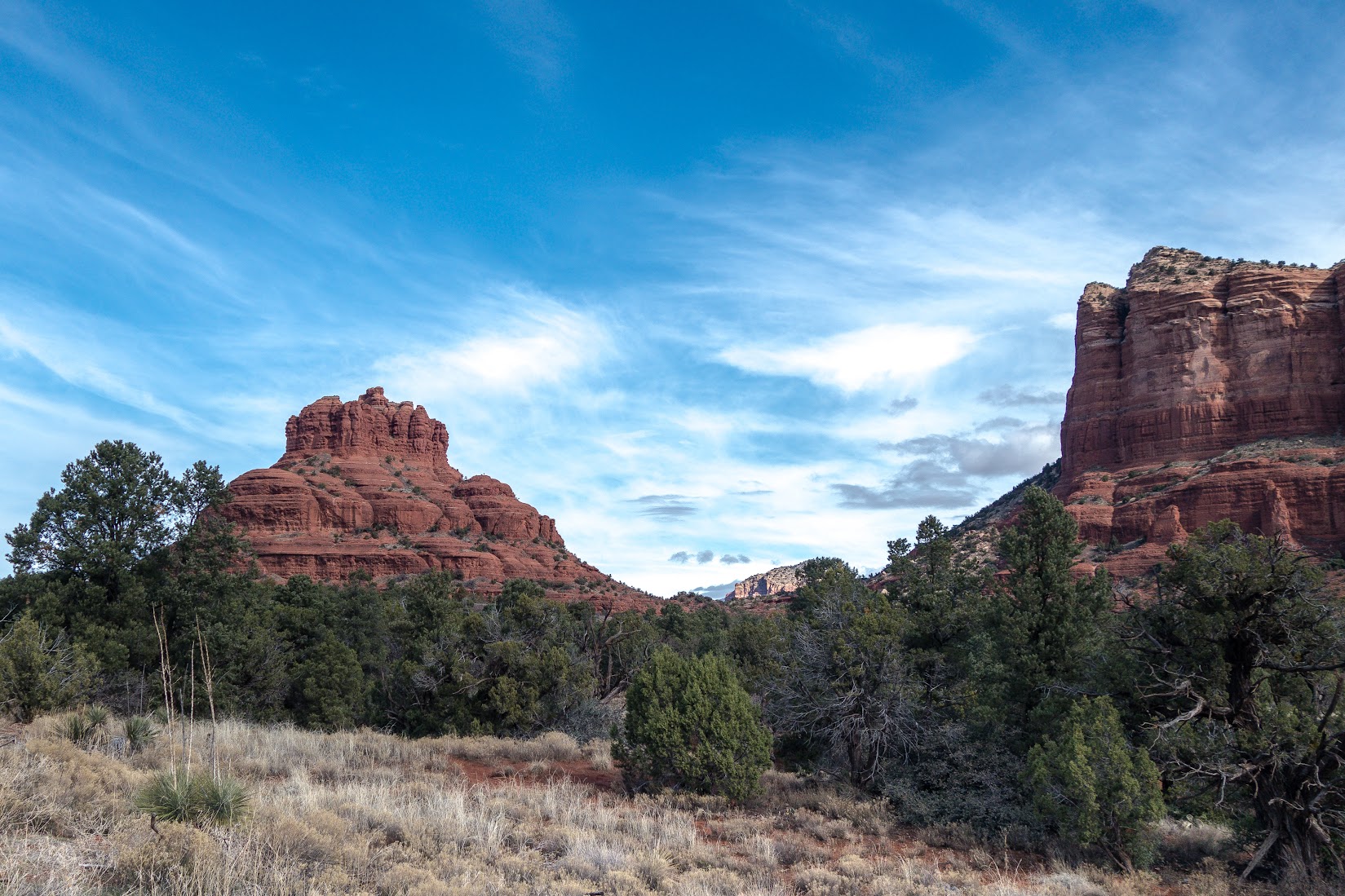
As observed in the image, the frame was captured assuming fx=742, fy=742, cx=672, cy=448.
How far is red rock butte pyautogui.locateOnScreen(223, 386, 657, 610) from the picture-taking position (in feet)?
295

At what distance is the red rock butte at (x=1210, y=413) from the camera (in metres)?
70.7

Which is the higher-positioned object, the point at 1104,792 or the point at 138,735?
the point at 138,735

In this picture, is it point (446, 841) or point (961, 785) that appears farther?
point (961, 785)

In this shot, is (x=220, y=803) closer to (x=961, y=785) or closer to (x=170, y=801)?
(x=170, y=801)

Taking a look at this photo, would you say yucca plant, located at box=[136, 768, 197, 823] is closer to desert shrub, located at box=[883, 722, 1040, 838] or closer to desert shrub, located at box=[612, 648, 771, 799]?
desert shrub, located at box=[612, 648, 771, 799]

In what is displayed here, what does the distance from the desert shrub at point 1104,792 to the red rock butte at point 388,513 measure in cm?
7038

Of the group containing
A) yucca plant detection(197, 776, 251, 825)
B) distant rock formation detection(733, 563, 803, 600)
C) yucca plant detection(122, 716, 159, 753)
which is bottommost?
distant rock formation detection(733, 563, 803, 600)

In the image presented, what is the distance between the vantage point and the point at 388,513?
100m

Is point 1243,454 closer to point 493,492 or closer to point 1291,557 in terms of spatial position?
point 1291,557

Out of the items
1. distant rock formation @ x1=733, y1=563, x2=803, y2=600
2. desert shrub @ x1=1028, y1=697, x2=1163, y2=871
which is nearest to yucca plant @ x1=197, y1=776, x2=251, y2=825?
desert shrub @ x1=1028, y1=697, x2=1163, y2=871

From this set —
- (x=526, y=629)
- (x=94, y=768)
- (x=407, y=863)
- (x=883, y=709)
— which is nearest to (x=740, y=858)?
(x=407, y=863)

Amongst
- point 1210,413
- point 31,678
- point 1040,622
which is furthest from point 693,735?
point 1210,413

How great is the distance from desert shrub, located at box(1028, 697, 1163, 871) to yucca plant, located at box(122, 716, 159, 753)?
48.8ft

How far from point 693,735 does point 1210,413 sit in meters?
90.3
